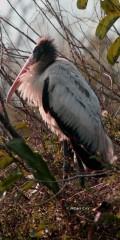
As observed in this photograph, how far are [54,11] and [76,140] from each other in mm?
1105

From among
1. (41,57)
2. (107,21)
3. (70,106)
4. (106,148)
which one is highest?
(107,21)

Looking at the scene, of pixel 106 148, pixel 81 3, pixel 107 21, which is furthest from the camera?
pixel 106 148

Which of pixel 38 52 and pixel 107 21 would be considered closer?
pixel 107 21

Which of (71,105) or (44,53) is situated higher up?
(44,53)

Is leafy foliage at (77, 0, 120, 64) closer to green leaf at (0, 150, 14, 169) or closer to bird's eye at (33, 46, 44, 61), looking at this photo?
green leaf at (0, 150, 14, 169)

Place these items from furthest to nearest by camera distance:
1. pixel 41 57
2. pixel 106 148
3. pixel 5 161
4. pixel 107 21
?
1. pixel 41 57
2. pixel 106 148
3. pixel 5 161
4. pixel 107 21

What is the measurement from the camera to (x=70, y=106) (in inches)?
208

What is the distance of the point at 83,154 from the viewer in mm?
5148

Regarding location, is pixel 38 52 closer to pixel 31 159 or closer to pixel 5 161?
pixel 5 161

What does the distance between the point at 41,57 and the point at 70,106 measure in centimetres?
80

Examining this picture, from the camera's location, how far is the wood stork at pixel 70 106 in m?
5.10

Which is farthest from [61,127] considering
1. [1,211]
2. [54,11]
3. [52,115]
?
[1,211]

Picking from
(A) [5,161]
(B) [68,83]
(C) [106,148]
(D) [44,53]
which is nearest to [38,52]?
(D) [44,53]

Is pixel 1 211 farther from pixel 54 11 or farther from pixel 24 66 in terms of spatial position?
pixel 24 66
